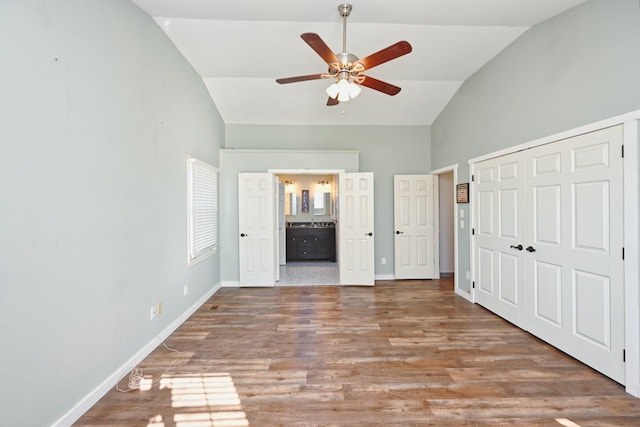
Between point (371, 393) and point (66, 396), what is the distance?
6.81 ft

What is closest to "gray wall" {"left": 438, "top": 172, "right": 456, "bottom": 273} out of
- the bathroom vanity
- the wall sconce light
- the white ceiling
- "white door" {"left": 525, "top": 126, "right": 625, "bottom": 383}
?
the white ceiling

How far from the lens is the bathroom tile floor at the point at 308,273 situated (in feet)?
17.1

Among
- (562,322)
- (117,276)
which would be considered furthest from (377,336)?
(117,276)

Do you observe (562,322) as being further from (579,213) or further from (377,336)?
(377,336)

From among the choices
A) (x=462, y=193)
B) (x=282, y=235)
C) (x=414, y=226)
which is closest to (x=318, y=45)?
(x=462, y=193)

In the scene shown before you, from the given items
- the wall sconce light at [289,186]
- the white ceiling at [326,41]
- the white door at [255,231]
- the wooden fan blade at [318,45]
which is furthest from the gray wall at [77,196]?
the wall sconce light at [289,186]

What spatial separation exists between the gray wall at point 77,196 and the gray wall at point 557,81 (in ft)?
13.0

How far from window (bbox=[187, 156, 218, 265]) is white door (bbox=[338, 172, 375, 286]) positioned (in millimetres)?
Result: 2193

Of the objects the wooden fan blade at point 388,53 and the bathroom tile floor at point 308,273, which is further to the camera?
the bathroom tile floor at point 308,273

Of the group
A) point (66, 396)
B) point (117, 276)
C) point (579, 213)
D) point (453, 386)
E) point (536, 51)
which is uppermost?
point (536, 51)

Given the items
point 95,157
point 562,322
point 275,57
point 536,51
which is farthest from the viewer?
point 275,57

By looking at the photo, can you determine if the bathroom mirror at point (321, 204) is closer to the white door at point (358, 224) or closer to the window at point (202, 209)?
the white door at point (358, 224)

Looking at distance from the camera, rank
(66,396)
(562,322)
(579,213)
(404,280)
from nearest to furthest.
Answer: (66,396), (579,213), (562,322), (404,280)

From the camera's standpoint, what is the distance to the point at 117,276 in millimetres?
2307
